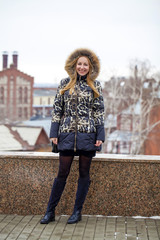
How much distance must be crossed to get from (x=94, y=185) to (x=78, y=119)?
100 centimetres

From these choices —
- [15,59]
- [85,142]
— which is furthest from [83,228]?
[15,59]

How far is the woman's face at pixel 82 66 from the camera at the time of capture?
5.08 metres

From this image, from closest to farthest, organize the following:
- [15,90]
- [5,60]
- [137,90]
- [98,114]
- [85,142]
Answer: [85,142] → [98,114] → [137,90] → [5,60] → [15,90]

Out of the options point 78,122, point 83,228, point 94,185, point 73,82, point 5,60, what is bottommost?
point 83,228

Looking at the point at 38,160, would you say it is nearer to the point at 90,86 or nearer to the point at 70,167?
the point at 70,167

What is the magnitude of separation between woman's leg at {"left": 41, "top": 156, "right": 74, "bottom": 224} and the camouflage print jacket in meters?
0.20

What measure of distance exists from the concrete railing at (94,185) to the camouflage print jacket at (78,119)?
63 centimetres

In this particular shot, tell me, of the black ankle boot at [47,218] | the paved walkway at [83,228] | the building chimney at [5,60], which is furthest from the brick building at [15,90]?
the black ankle boot at [47,218]

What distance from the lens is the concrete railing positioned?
548 cm

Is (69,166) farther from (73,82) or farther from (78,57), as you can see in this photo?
(78,57)

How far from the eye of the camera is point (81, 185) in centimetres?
512

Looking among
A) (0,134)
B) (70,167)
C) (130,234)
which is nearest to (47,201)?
(70,167)

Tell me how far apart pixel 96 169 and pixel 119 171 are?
27 cm

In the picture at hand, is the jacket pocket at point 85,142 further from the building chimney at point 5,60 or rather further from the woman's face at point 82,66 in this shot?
the building chimney at point 5,60
